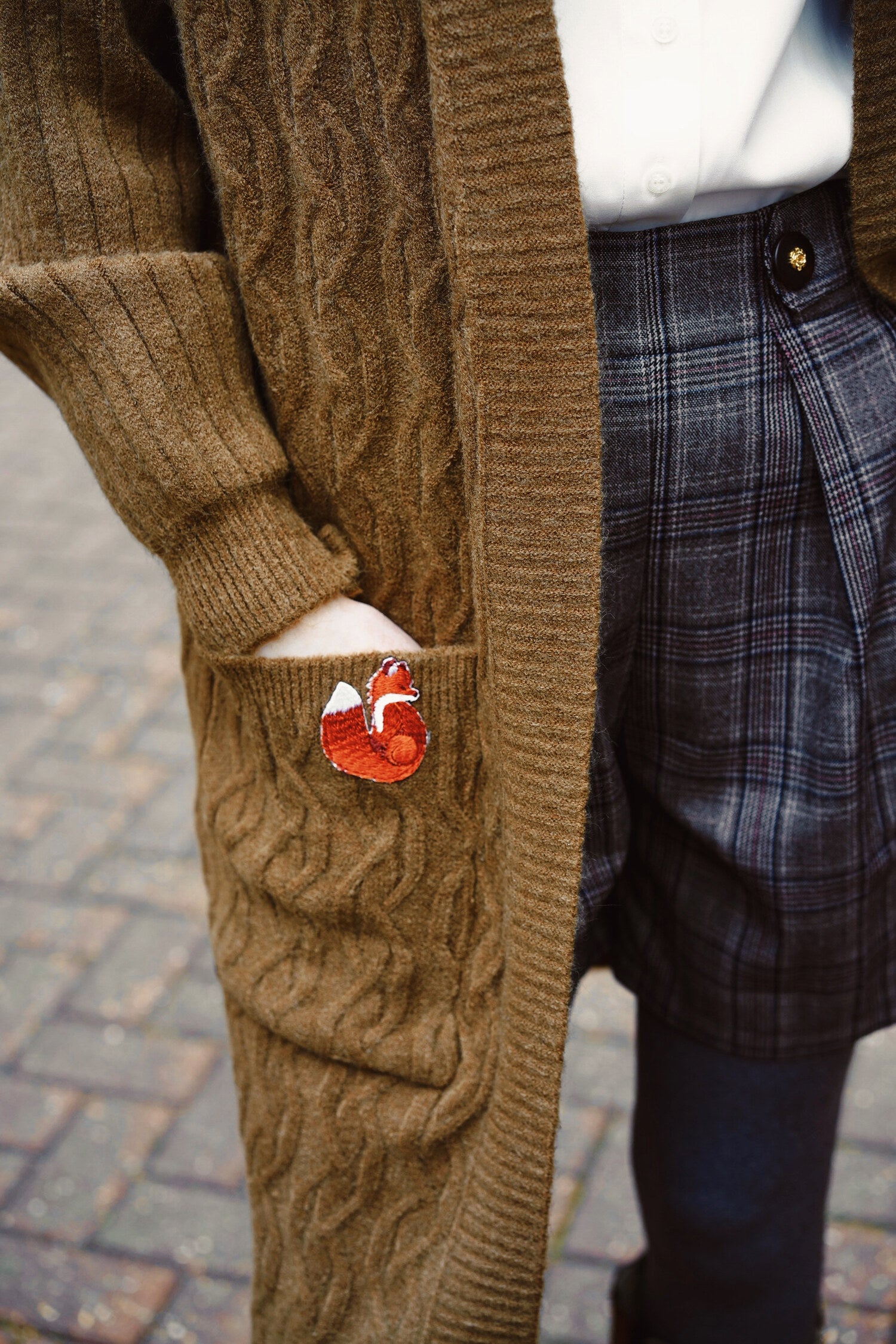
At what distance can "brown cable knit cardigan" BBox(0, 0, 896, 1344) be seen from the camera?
0.91 m

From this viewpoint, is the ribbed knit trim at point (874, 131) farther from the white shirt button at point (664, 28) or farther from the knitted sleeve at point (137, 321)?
the knitted sleeve at point (137, 321)

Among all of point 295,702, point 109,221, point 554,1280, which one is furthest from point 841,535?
point 554,1280

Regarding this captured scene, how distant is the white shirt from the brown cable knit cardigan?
8cm

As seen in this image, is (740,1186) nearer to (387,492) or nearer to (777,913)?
(777,913)

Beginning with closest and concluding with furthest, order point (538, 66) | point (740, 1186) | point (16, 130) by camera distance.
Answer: point (538, 66), point (16, 130), point (740, 1186)

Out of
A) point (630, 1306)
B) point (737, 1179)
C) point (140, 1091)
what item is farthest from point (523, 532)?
point (140, 1091)

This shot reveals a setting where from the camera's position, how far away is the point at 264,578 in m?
0.98

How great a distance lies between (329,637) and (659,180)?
413 mm

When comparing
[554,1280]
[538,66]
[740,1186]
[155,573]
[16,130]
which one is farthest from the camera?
[155,573]

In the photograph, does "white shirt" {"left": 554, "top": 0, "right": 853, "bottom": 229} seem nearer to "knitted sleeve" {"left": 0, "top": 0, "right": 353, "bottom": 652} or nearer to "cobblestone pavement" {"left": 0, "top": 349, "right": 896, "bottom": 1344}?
"knitted sleeve" {"left": 0, "top": 0, "right": 353, "bottom": 652}

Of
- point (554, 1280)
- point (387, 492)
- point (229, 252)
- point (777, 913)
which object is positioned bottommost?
point (554, 1280)

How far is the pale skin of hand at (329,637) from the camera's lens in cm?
101

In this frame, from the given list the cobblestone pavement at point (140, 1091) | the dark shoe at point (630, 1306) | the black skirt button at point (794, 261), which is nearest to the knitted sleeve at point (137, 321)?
the black skirt button at point (794, 261)

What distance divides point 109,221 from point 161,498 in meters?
0.21
